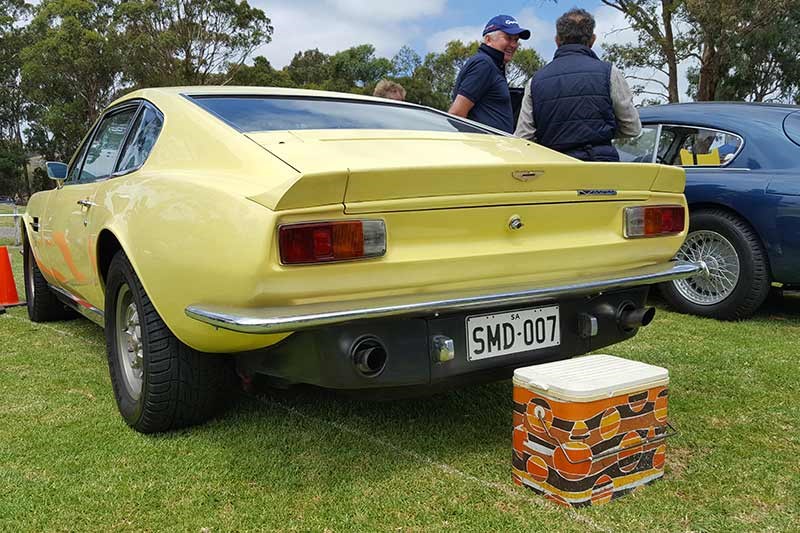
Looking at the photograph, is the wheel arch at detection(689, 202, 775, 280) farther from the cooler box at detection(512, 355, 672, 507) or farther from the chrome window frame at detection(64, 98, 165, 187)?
the chrome window frame at detection(64, 98, 165, 187)

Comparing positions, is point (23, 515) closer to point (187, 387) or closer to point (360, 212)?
point (187, 387)

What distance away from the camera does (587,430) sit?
6.73 ft

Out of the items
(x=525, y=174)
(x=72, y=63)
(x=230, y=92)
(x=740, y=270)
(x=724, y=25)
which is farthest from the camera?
(x=72, y=63)

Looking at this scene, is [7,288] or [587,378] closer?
[587,378]

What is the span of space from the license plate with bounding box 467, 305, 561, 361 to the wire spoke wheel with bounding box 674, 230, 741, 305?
271cm

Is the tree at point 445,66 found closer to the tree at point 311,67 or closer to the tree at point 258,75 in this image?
the tree at point 311,67

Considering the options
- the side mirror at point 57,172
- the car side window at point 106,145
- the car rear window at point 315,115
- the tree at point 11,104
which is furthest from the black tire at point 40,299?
the tree at point 11,104

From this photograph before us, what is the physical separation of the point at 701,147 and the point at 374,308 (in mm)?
4051

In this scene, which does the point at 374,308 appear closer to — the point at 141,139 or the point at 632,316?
the point at 632,316

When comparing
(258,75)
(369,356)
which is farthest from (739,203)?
(258,75)

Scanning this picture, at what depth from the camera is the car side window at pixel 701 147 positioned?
491 cm

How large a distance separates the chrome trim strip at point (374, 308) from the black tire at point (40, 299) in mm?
3239

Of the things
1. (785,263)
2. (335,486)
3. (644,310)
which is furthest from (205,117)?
(785,263)

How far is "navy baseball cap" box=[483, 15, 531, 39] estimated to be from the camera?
4.52 metres
